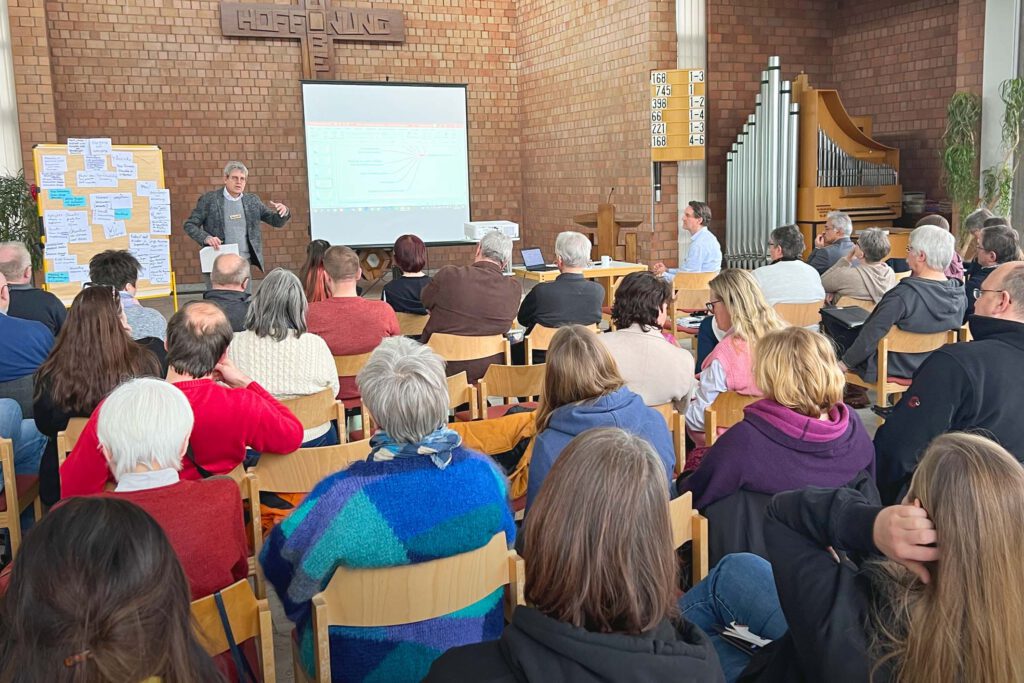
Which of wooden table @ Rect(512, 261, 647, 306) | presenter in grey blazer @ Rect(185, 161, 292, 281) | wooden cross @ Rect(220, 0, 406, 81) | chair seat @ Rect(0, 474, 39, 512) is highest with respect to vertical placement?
wooden cross @ Rect(220, 0, 406, 81)

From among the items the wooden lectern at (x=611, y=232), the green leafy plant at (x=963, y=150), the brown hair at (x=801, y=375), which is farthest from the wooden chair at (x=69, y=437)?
the green leafy plant at (x=963, y=150)

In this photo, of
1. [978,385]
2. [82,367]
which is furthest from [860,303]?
[82,367]

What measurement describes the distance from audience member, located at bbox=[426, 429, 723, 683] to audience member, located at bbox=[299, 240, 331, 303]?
3694 mm

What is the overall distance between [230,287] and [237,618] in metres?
3.15

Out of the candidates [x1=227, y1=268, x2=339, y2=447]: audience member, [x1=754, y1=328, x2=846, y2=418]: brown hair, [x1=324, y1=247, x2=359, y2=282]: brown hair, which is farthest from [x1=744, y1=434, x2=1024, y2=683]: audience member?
[x1=324, y1=247, x2=359, y2=282]: brown hair

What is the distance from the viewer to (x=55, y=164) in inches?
305

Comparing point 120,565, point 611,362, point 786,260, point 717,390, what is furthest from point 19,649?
point 786,260

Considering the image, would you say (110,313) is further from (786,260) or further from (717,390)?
(786,260)

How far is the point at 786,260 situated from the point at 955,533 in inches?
188

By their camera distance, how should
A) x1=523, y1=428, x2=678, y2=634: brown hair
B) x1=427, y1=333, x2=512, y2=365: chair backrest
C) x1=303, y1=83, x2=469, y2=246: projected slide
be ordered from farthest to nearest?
x1=303, y1=83, x2=469, y2=246: projected slide < x1=427, y1=333, x2=512, y2=365: chair backrest < x1=523, y1=428, x2=678, y2=634: brown hair

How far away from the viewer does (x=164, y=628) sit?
1296mm

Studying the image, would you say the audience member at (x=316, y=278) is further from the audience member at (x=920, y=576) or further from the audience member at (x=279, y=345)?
the audience member at (x=920, y=576)

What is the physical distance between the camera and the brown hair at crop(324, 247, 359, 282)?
4.41 m

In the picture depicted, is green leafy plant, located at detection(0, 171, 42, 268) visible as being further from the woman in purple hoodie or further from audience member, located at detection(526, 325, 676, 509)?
the woman in purple hoodie
